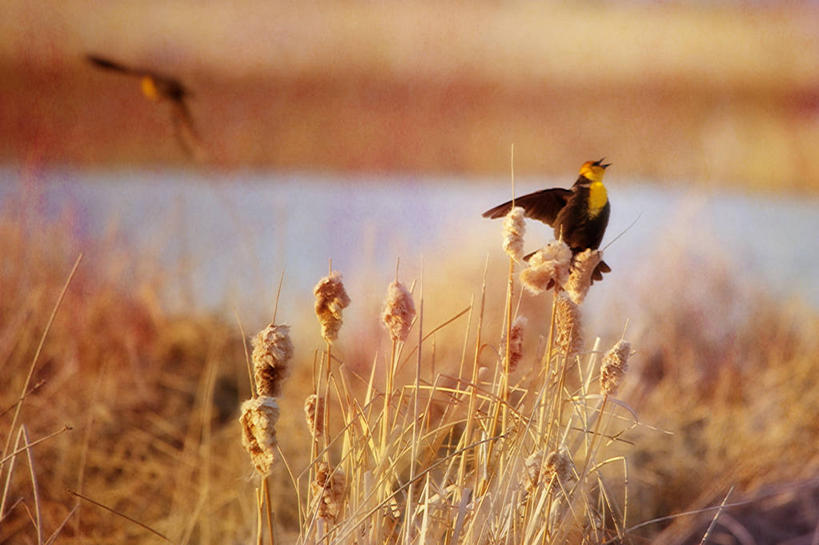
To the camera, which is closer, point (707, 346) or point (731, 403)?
point (731, 403)

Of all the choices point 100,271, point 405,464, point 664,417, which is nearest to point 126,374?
point 100,271

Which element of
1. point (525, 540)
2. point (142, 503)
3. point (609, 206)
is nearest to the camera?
point (609, 206)

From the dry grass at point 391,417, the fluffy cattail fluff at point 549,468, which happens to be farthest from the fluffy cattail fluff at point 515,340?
the fluffy cattail fluff at point 549,468

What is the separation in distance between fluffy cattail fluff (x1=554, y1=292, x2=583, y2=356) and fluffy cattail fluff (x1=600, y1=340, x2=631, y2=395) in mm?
37

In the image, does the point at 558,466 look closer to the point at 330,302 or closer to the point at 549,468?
the point at 549,468

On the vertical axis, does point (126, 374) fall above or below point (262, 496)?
below

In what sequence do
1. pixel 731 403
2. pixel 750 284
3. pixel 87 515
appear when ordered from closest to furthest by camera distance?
pixel 87 515 → pixel 731 403 → pixel 750 284

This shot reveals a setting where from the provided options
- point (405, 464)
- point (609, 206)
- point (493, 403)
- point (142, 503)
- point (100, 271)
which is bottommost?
point (142, 503)

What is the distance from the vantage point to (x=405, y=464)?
2.02 metres

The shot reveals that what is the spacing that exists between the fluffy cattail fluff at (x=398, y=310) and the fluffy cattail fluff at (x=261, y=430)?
0.15 m

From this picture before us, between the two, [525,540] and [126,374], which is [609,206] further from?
[126,374]

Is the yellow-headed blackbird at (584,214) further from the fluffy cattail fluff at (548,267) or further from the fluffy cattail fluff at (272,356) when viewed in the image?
the fluffy cattail fluff at (272,356)

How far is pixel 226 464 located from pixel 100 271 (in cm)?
97

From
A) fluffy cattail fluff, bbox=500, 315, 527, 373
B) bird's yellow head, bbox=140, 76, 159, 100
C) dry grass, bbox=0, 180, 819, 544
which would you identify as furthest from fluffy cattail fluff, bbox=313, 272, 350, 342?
bird's yellow head, bbox=140, 76, 159, 100
